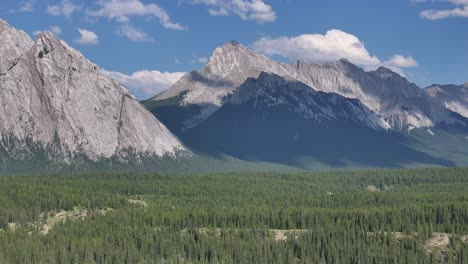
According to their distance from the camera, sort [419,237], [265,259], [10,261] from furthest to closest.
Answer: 1. [419,237]
2. [265,259]
3. [10,261]

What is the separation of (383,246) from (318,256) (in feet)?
59.7

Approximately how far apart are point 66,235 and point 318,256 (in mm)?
69866

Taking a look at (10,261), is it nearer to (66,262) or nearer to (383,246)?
(66,262)

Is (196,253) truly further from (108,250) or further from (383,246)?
(383,246)

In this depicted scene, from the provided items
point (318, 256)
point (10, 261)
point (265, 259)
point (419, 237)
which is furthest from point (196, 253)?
point (419, 237)

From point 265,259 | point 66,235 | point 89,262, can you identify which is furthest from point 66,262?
point 265,259

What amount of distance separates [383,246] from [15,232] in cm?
10027

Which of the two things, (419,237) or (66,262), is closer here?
(66,262)

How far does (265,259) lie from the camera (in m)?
174

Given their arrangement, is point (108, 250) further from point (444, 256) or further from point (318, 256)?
point (444, 256)

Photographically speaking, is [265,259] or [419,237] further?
[419,237]

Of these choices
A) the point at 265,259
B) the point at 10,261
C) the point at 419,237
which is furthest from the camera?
the point at 419,237

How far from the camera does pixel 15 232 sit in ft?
633

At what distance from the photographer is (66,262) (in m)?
166
